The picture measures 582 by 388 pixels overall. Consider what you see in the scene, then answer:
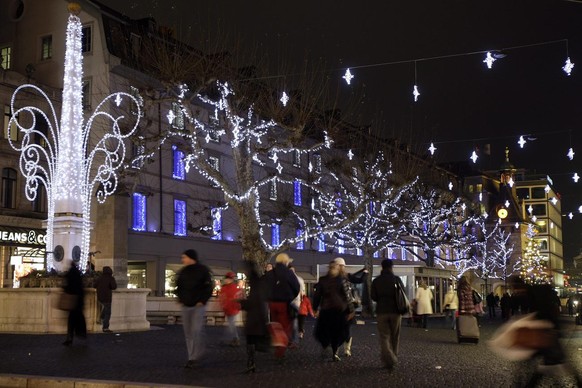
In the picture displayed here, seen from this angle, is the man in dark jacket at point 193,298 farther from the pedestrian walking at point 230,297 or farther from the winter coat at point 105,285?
the winter coat at point 105,285

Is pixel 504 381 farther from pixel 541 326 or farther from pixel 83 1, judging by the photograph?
pixel 83 1

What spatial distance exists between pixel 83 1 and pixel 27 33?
5.43m

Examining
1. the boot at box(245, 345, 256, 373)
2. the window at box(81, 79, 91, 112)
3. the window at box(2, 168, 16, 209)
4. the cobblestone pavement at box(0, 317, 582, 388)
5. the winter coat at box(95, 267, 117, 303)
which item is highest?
the window at box(81, 79, 91, 112)

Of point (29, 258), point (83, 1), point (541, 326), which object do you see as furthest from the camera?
point (83, 1)

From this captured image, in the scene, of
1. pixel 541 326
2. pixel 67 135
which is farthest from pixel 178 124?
pixel 541 326

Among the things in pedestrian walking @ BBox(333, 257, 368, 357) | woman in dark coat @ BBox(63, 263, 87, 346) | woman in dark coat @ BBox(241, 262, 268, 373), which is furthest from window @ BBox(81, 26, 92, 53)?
woman in dark coat @ BBox(241, 262, 268, 373)

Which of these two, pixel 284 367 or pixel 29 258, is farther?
pixel 29 258

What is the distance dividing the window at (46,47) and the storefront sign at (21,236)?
10713mm

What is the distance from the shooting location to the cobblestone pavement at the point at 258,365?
1146cm

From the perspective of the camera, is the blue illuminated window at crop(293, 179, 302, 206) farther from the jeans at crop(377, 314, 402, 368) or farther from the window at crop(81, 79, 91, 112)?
the jeans at crop(377, 314, 402, 368)

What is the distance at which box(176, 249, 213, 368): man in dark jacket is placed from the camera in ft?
41.3

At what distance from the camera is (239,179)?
2794 centimetres

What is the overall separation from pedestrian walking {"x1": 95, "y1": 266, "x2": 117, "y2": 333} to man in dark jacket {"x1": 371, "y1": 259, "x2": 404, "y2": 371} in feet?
31.5

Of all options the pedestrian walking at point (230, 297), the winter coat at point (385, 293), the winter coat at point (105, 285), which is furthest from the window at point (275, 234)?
the winter coat at point (385, 293)
